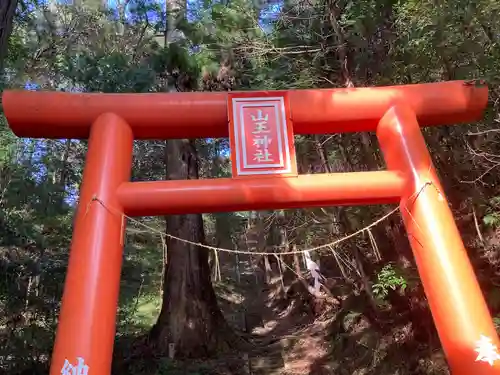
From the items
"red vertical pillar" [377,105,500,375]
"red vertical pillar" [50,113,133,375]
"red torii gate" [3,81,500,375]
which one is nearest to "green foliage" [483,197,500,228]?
"red torii gate" [3,81,500,375]

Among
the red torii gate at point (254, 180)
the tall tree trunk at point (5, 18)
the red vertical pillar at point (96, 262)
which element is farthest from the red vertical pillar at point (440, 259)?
the tall tree trunk at point (5, 18)

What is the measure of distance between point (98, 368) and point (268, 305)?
12295 mm

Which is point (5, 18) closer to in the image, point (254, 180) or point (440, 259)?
point (254, 180)

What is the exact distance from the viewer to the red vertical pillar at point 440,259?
3180 mm

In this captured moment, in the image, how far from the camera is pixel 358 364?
6285 mm

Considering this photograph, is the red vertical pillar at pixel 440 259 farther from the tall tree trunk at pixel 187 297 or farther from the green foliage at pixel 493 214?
the tall tree trunk at pixel 187 297

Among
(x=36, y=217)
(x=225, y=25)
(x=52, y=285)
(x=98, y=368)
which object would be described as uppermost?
(x=225, y=25)

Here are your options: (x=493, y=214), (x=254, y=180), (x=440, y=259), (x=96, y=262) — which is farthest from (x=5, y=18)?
(x=493, y=214)

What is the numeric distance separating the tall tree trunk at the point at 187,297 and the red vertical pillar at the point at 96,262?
3461 millimetres

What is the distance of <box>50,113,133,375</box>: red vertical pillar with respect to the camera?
10.0 feet

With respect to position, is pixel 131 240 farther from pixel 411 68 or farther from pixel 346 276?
pixel 411 68

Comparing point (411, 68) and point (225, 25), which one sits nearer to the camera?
point (411, 68)

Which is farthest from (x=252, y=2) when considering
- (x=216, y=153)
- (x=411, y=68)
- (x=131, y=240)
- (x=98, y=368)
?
(x=131, y=240)

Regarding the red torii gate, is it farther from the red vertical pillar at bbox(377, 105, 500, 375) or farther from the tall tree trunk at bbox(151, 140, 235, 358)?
the tall tree trunk at bbox(151, 140, 235, 358)
